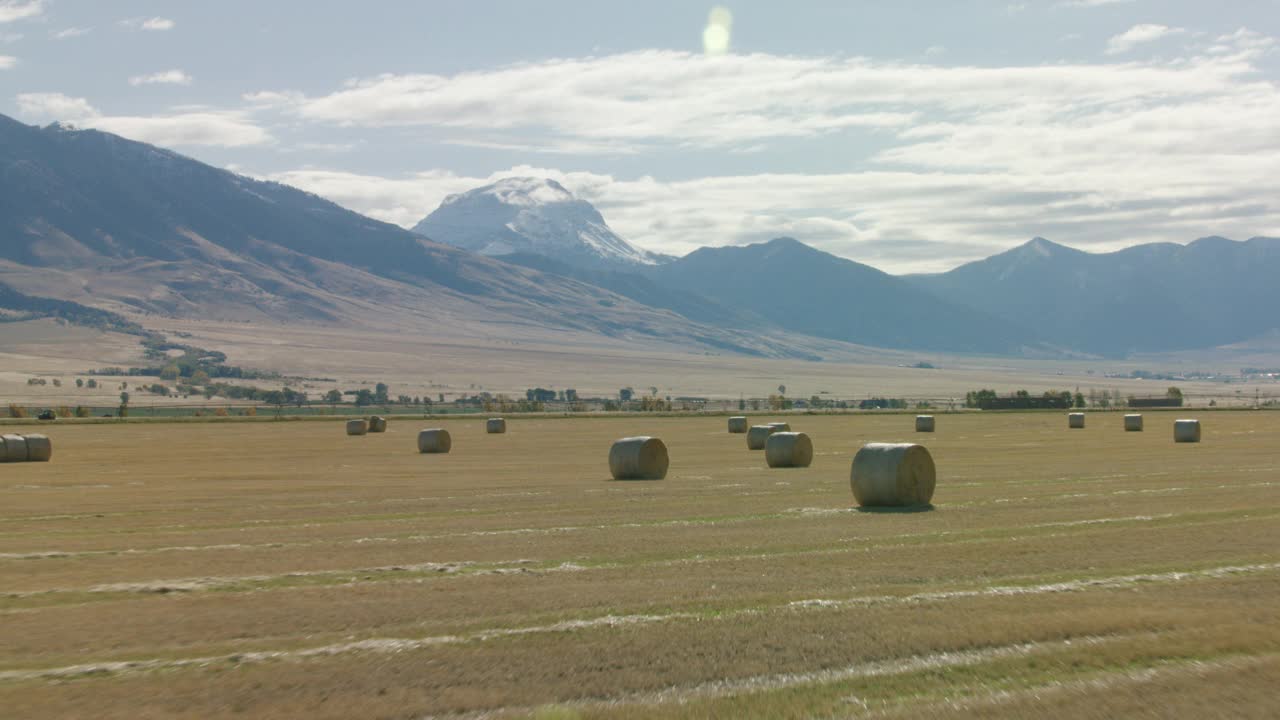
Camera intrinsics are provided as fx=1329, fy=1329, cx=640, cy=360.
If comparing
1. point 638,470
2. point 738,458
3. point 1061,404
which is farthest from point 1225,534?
point 1061,404

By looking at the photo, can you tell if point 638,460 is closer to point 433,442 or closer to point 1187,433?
point 433,442

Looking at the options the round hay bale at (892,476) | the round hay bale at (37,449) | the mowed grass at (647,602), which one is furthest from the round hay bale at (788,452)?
the round hay bale at (37,449)

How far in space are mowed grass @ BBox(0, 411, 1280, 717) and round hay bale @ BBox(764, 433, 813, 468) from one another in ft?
30.5

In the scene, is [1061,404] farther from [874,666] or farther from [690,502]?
[874,666]

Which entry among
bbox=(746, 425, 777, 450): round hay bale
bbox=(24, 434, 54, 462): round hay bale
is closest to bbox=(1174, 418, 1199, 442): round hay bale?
bbox=(746, 425, 777, 450): round hay bale

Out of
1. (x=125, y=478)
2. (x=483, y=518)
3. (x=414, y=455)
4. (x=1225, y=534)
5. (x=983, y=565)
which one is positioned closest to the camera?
(x=983, y=565)

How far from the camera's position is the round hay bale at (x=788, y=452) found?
37.9m

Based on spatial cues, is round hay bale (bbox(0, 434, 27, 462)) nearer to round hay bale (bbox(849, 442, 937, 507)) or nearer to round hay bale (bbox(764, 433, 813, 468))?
round hay bale (bbox(764, 433, 813, 468))

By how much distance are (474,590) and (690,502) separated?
1132cm

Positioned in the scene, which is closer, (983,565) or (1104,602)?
(1104,602)

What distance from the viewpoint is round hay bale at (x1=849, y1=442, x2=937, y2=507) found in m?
23.6

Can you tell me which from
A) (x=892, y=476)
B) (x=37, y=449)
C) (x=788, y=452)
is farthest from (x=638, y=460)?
(x=37, y=449)

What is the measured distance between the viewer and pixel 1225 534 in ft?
60.7

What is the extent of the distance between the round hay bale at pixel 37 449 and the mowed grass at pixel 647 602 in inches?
765
